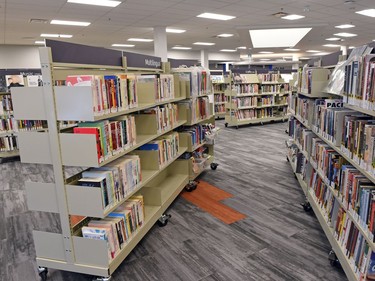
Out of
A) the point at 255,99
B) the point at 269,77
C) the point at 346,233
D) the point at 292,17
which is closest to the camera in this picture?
the point at 346,233

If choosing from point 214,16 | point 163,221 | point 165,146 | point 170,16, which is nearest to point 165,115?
point 165,146

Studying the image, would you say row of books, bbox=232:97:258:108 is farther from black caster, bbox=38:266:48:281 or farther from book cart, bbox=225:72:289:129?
black caster, bbox=38:266:48:281

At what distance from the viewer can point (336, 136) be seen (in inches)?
98.0

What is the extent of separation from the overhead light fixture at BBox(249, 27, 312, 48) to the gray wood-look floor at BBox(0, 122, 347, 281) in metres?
7.88

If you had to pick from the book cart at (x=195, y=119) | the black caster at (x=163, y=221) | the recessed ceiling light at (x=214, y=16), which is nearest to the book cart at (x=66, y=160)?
the black caster at (x=163, y=221)

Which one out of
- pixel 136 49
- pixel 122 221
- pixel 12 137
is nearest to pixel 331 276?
pixel 122 221

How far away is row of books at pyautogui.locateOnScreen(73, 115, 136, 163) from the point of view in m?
2.12

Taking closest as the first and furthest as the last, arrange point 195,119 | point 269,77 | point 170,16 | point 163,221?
1. point 163,221
2. point 195,119
3. point 170,16
4. point 269,77

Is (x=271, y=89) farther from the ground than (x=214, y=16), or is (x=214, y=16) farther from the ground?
(x=214, y=16)

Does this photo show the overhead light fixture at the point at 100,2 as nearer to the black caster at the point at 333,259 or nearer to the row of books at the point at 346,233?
the row of books at the point at 346,233

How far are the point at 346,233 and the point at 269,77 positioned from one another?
8.56 metres

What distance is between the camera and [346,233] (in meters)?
2.26

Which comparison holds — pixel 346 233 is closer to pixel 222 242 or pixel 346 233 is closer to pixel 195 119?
pixel 222 242

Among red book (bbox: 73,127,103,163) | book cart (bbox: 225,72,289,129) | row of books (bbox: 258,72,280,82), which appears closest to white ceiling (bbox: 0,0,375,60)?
row of books (bbox: 258,72,280,82)
